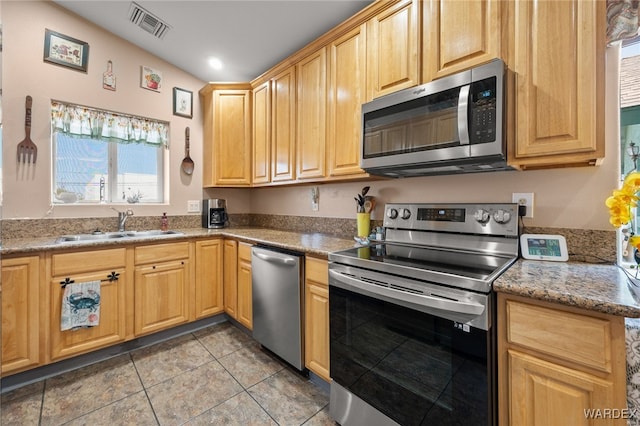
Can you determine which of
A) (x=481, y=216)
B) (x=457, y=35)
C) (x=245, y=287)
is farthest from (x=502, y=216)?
(x=245, y=287)

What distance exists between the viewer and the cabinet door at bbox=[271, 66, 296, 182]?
7.66 ft

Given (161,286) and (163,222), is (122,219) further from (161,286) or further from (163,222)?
(161,286)

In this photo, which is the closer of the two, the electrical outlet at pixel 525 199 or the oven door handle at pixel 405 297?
the oven door handle at pixel 405 297

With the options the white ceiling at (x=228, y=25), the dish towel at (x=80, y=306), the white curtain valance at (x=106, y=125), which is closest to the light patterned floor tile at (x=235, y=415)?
the dish towel at (x=80, y=306)

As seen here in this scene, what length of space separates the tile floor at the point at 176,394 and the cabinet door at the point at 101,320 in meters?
0.17

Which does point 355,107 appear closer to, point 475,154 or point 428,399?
point 475,154

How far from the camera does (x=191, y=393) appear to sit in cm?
166

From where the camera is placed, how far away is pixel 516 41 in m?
1.22

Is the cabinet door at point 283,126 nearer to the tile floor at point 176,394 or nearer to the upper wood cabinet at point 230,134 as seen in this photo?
the upper wood cabinet at point 230,134

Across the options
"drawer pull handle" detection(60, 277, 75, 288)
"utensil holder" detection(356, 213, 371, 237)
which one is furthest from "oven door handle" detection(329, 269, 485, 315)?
"drawer pull handle" detection(60, 277, 75, 288)

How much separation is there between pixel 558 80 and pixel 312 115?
149cm

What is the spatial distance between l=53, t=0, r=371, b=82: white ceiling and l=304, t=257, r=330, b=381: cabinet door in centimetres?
181

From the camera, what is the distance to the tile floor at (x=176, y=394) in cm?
147

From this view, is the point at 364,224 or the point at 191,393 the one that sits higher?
the point at 364,224
